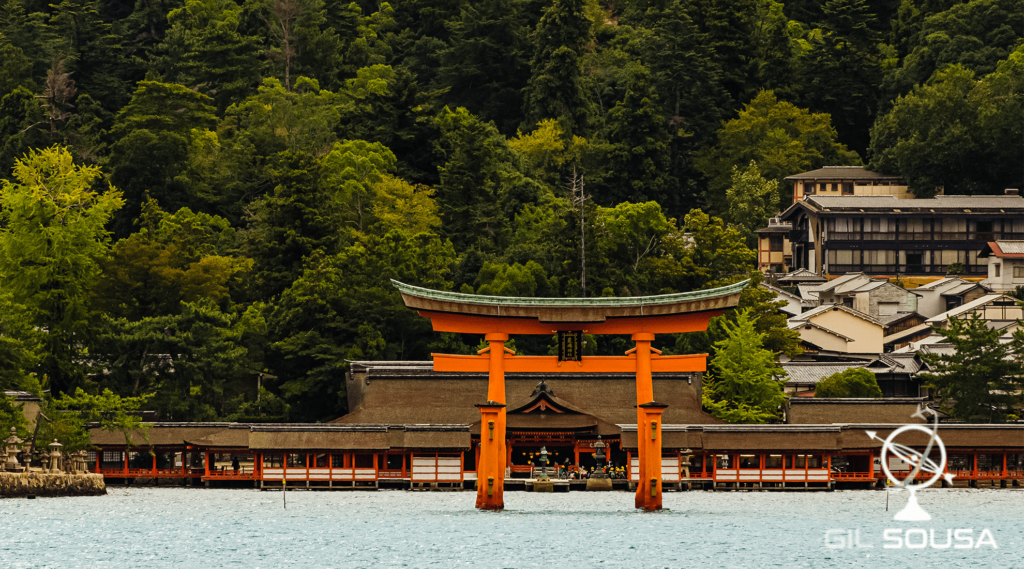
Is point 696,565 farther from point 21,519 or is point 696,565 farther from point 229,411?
point 229,411

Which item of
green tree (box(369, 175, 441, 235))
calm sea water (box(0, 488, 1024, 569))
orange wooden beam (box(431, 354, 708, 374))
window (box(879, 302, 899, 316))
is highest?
green tree (box(369, 175, 441, 235))

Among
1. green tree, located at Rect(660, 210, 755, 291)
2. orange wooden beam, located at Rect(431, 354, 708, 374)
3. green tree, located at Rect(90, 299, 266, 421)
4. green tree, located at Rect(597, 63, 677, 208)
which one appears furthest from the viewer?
green tree, located at Rect(597, 63, 677, 208)

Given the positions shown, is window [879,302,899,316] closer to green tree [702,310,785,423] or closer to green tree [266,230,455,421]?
green tree [702,310,785,423]

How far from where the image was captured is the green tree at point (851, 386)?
197 feet

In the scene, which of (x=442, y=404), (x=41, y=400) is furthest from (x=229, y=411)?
(x=41, y=400)

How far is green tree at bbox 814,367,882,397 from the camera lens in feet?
197

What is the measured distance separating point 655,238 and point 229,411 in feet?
71.8

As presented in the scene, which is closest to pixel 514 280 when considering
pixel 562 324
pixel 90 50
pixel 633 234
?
pixel 633 234

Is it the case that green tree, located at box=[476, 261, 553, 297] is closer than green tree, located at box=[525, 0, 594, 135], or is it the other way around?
green tree, located at box=[476, 261, 553, 297]

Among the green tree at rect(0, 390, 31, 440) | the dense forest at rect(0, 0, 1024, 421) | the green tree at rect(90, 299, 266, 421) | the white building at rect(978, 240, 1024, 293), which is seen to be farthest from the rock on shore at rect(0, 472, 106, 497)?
the white building at rect(978, 240, 1024, 293)

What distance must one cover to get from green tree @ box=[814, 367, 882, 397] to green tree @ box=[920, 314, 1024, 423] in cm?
313

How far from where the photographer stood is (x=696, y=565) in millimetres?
31500

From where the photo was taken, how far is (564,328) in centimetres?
3941

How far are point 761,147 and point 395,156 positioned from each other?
2398 cm
